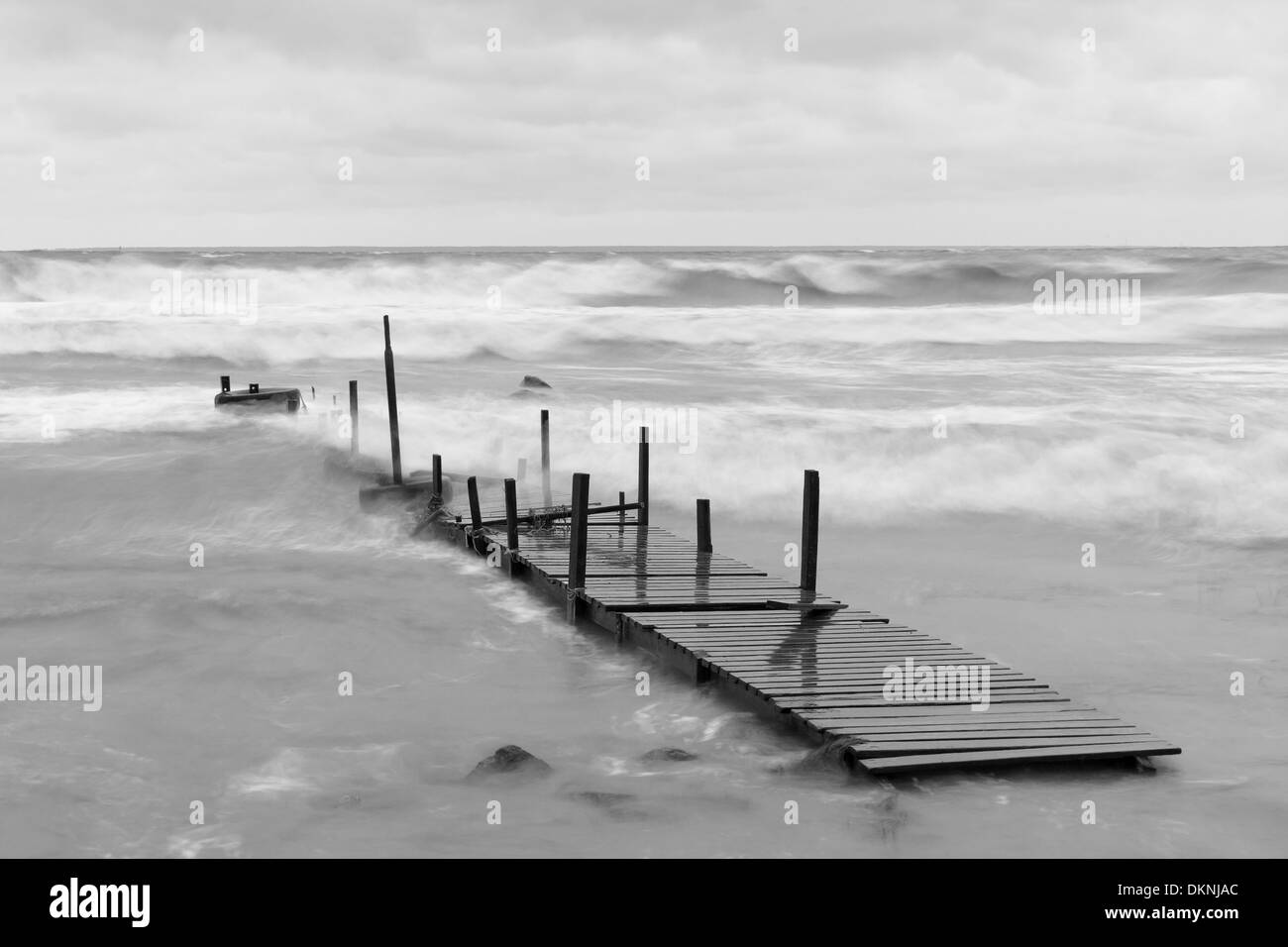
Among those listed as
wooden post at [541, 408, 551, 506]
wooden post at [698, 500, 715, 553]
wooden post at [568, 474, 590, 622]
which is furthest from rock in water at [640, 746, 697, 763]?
wooden post at [541, 408, 551, 506]

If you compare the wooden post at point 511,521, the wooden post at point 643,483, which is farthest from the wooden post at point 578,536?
the wooden post at point 643,483

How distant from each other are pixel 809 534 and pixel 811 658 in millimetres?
2381

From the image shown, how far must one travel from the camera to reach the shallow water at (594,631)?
9.11 meters

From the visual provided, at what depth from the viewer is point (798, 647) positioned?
11711 millimetres

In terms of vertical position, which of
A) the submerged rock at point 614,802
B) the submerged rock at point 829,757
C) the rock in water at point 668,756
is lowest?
the submerged rock at point 614,802

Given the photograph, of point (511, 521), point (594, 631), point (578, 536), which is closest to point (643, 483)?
point (511, 521)

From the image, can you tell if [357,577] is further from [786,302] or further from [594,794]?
[786,302]

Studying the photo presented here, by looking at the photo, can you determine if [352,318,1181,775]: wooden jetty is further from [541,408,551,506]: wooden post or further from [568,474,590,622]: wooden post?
[541,408,551,506]: wooden post

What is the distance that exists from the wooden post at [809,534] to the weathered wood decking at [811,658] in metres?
0.16

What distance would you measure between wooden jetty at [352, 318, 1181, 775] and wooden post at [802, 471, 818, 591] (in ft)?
0.04

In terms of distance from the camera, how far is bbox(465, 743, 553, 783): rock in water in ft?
32.2

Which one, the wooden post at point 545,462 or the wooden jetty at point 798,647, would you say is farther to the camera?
the wooden post at point 545,462

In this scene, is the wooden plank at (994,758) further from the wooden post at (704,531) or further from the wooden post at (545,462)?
the wooden post at (545,462)
